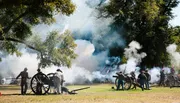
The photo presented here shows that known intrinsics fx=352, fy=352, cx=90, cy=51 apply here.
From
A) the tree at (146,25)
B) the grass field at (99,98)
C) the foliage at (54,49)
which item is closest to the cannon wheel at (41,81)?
the grass field at (99,98)

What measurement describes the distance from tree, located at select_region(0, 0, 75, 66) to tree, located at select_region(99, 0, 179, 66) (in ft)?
50.7

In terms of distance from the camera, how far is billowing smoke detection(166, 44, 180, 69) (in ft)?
157

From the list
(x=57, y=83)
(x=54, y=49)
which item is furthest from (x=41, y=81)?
(x=54, y=49)

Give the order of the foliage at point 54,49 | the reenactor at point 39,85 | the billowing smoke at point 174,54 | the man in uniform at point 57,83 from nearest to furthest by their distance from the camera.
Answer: the reenactor at point 39,85 → the man in uniform at point 57,83 → the foliage at point 54,49 → the billowing smoke at point 174,54

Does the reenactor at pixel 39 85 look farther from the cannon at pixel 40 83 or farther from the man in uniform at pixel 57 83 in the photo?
the man in uniform at pixel 57 83

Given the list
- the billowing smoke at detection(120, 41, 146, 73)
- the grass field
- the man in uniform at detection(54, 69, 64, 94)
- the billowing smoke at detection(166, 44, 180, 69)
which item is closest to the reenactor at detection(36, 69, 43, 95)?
the man in uniform at detection(54, 69, 64, 94)

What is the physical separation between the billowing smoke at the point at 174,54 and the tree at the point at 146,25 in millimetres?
806

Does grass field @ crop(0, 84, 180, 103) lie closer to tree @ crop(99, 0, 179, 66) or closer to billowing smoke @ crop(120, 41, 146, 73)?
billowing smoke @ crop(120, 41, 146, 73)

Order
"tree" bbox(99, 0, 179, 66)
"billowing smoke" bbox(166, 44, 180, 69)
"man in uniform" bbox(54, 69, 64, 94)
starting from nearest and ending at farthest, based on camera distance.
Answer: "man in uniform" bbox(54, 69, 64, 94) → "tree" bbox(99, 0, 179, 66) → "billowing smoke" bbox(166, 44, 180, 69)

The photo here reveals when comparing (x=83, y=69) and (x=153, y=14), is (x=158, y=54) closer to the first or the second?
(x=153, y=14)

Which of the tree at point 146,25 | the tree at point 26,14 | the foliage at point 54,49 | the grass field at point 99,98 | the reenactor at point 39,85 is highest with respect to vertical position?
the tree at point 146,25

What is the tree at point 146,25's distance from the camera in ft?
153

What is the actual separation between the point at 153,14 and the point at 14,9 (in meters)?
24.0

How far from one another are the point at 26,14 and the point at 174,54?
28.2 m
